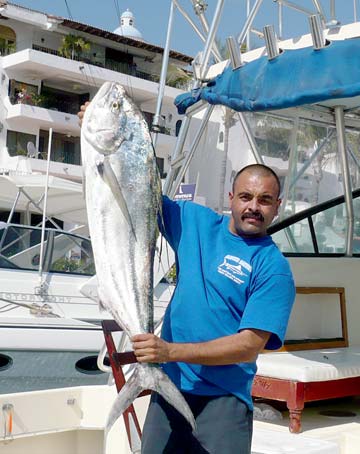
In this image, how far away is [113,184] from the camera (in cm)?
241

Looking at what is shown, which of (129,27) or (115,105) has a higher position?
(129,27)

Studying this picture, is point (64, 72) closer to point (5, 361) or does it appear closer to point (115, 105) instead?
point (5, 361)

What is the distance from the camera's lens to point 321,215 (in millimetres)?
6336

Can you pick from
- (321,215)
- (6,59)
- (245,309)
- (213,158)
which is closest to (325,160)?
(321,215)

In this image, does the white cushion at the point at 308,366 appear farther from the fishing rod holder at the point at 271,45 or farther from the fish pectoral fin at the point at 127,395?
the fish pectoral fin at the point at 127,395

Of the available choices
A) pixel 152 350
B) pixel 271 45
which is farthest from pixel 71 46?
pixel 152 350

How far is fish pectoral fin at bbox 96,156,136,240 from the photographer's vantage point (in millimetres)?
2389

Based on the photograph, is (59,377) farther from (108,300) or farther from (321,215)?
(108,300)

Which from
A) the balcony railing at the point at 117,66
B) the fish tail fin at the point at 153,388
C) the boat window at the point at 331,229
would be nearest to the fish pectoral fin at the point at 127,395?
the fish tail fin at the point at 153,388

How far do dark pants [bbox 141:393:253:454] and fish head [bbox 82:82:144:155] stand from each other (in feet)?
3.15

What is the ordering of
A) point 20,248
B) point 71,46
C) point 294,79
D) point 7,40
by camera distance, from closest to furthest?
point 294,79 → point 20,248 → point 7,40 → point 71,46

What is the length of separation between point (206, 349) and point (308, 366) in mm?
2232

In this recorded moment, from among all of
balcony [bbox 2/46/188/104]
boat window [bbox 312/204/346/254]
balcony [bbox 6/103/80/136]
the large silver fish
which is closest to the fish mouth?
the large silver fish

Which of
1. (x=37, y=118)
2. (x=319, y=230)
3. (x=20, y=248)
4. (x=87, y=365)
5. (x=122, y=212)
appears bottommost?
(x=87, y=365)
